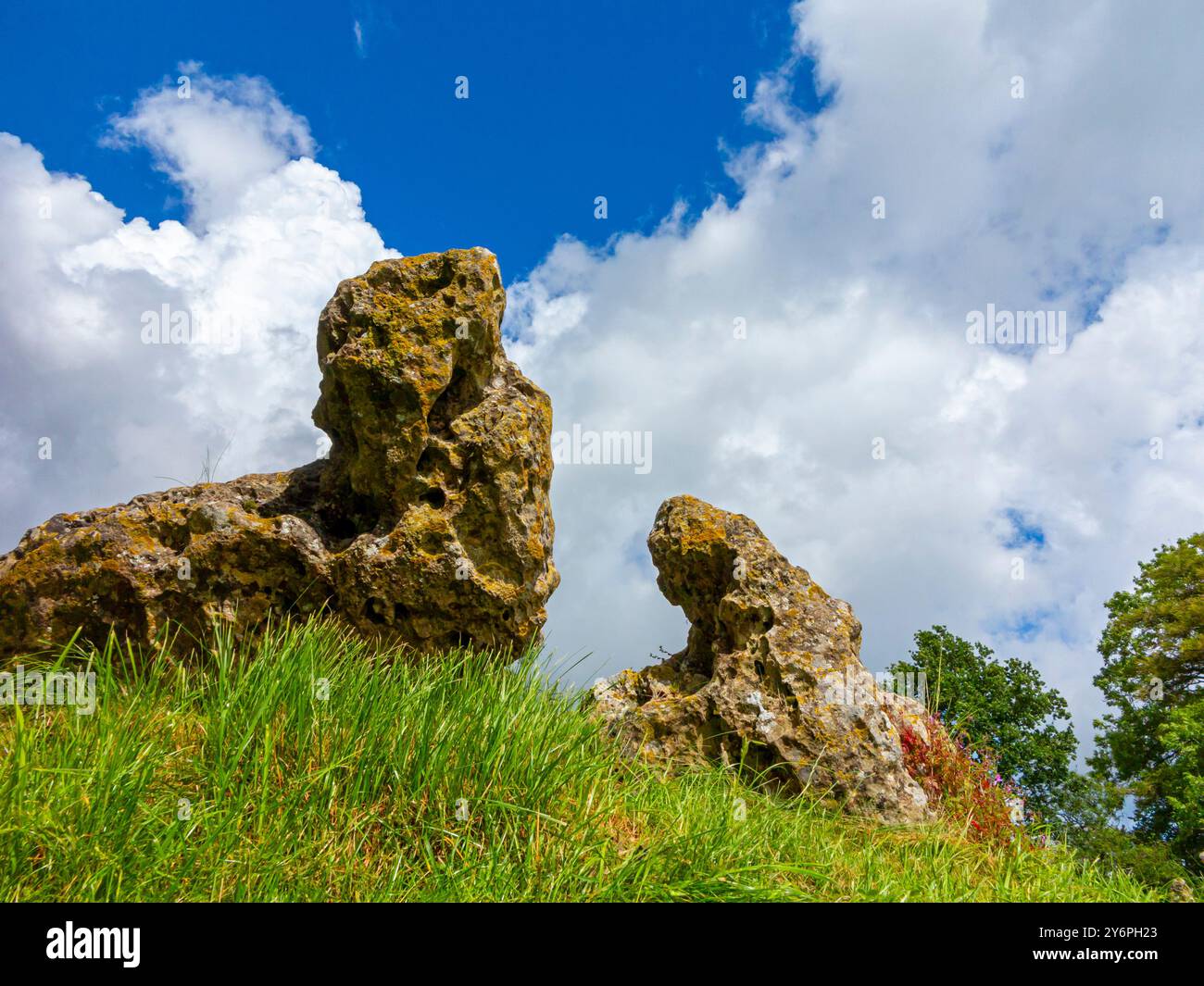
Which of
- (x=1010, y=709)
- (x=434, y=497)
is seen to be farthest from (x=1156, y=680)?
(x=434, y=497)

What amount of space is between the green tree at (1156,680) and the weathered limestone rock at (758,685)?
16299 mm

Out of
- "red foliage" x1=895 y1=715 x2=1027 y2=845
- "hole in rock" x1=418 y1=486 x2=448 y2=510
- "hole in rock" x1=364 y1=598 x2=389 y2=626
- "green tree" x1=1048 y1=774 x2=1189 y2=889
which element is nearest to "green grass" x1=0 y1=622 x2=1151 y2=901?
"hole in rock" x1=364 y1=598 x2=389 y2=626

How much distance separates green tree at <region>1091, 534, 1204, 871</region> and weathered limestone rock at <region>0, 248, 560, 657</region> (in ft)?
64.5

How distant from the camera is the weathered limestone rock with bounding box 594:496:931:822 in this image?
281 inches

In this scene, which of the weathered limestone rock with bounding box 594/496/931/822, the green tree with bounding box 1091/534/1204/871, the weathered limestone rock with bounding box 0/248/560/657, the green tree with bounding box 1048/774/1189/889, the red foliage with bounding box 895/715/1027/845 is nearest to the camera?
the weathered limestone rock with bounding box 0/248/560/657

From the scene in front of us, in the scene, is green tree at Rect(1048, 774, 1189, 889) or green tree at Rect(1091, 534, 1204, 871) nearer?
green tree at Rect(1048, 774, 1189, 889)

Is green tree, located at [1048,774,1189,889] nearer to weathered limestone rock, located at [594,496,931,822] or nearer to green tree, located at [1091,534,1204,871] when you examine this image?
green tree, located at [1091,534,1204,871]

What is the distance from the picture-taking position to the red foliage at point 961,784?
7.88 m

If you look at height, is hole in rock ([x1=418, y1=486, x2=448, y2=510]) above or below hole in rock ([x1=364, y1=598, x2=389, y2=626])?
above

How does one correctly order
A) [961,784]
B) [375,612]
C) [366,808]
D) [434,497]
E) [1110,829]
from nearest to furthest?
[366,808], [375,612], [434,497], [961,784], [1110,829]

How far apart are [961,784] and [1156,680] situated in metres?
17.0

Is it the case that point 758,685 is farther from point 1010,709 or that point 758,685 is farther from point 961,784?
point 1010,709

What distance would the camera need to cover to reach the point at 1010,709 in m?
24.1
